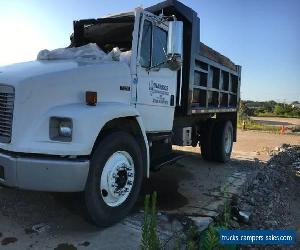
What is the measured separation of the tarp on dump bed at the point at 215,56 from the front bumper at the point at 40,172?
4.18 meters

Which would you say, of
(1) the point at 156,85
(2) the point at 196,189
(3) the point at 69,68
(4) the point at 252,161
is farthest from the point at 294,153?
(3) the point at 69,68

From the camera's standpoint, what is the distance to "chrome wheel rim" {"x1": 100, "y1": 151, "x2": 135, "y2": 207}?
4496 millimetres

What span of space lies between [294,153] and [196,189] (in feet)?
22.0

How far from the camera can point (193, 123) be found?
322 inches

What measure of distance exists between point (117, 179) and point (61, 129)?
95 centimetres

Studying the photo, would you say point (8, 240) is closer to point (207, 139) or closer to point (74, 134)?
point (74, 134)

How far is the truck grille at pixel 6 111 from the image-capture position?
4.13m

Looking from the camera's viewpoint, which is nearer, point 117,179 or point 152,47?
point 117,179

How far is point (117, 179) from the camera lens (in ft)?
15.3

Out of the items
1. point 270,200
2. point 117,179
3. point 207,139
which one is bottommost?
point 270,200

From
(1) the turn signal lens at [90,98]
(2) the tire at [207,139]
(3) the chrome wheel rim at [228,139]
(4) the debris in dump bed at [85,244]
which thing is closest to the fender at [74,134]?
(1) the turn signal lens at [90,98]

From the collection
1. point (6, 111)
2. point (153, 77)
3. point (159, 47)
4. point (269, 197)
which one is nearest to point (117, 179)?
point (6, 111)

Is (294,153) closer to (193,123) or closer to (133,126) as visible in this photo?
(193,123)

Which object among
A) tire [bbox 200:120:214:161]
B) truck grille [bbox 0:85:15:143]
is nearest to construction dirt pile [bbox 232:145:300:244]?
tire [bbox 200:120:214:161]
